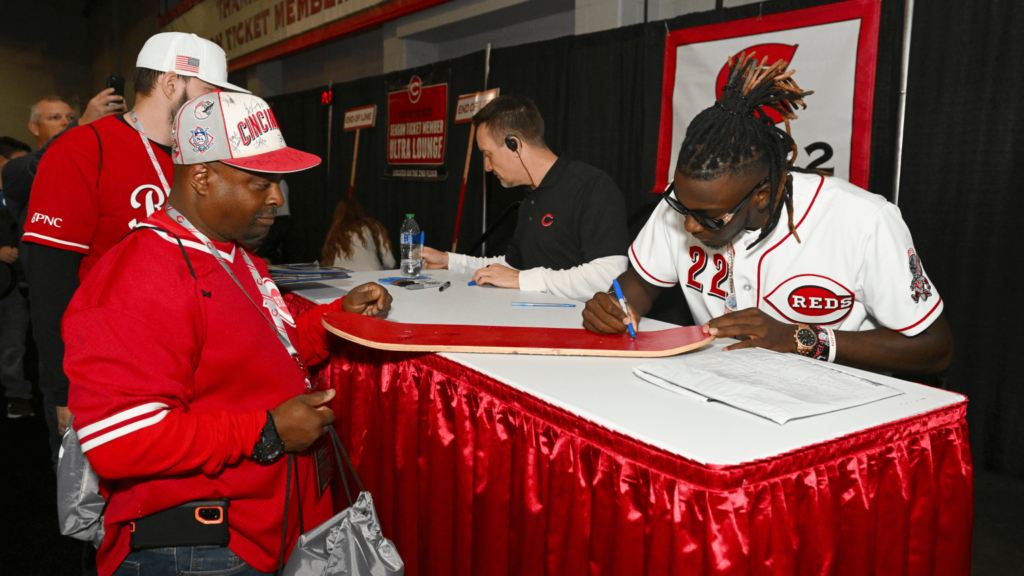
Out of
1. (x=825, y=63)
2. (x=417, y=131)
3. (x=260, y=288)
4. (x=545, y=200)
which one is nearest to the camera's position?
(x=260, y=288)

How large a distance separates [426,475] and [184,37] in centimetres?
127

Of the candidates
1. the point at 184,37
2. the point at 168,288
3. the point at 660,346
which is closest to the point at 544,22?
the point at 184,37

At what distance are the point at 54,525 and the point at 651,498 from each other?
2.51 meters

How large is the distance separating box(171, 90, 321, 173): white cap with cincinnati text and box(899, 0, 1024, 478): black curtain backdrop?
264 cm

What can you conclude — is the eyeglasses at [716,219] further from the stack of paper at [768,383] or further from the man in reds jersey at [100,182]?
the man in reds jersey at [100,182]

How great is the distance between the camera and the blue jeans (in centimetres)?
100

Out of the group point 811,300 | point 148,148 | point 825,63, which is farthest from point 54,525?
point 825,63

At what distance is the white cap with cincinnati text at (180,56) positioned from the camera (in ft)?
5.21

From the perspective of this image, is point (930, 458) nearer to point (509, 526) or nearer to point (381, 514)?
point (509, 526)

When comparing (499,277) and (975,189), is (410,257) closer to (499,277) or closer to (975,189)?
(499,277)

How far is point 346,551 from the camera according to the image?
97cm

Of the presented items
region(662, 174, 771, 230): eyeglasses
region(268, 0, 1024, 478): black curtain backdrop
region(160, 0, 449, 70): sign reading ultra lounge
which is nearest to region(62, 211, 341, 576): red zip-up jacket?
region(662, 174, 771, 230): eyeglasses

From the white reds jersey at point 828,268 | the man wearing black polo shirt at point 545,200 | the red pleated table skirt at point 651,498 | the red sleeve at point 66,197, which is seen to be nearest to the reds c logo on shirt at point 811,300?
the white reds jersey at point 828,268

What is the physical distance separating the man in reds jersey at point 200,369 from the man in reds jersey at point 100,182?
501 millimetres
